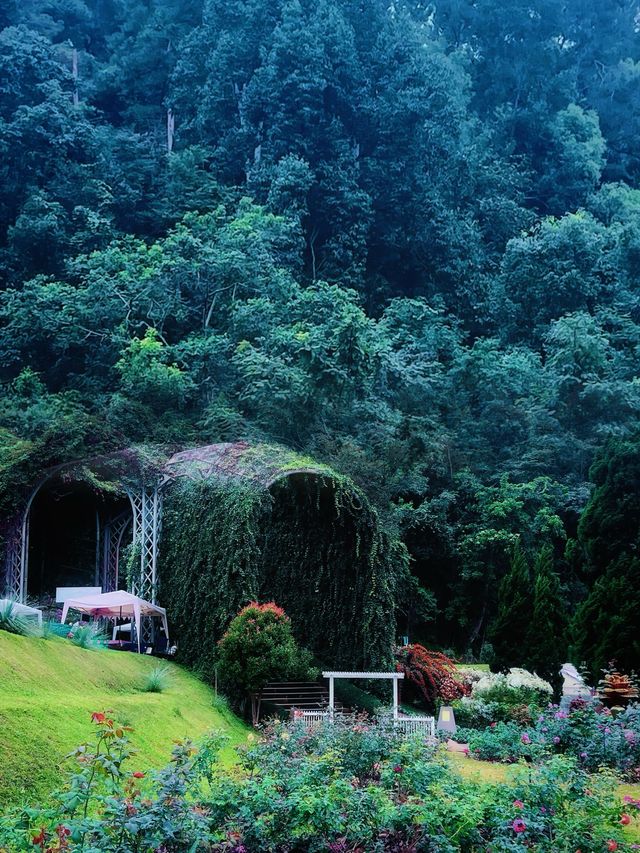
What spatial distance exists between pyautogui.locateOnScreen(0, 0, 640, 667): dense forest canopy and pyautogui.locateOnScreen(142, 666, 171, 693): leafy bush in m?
5.69

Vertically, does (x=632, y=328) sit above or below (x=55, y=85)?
below

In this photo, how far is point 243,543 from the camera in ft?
51.5

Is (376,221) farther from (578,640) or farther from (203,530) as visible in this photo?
(578,640)

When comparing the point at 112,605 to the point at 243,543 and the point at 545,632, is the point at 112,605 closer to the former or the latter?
the point at 243,543

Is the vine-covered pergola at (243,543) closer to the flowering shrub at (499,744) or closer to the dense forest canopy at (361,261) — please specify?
the dense forest canopy at (361,261)

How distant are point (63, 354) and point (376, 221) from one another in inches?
542

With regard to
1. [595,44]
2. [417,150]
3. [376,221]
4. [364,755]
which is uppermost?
[595,44]

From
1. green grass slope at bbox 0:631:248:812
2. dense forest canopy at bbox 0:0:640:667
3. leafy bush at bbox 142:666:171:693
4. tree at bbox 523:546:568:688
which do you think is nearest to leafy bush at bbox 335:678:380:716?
green grass slope at bbox 0:631:248:812

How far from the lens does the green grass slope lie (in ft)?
22.3

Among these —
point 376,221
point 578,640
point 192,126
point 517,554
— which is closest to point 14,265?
point 192,126

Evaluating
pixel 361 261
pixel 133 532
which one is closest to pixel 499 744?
pixel 133 532

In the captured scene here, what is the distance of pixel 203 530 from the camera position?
653 inches

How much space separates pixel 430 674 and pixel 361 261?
1938 cm

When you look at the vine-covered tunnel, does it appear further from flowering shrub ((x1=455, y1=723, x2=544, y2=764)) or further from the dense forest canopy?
flowering shrub ((x1=455, y1=723, x2=544, y2=764))
